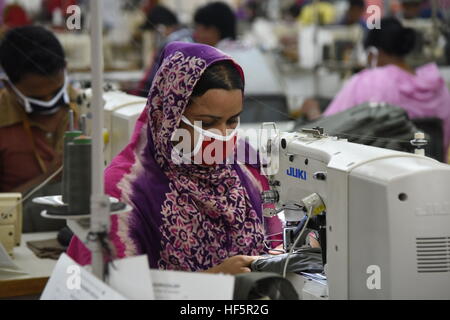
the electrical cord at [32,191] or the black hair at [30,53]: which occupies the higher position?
the black hair at [30,53]

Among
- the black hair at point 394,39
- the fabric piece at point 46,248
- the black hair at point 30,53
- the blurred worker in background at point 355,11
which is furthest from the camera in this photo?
the blurred worker in background at point 355,11

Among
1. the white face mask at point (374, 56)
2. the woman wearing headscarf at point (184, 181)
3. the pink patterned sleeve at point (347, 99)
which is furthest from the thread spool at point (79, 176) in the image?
the white face mask at point (374, 56)

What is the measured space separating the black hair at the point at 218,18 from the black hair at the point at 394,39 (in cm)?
90

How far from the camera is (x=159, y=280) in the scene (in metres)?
1.28

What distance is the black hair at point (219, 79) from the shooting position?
1724 mm

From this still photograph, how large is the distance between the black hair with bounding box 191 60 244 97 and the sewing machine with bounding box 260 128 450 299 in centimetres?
33

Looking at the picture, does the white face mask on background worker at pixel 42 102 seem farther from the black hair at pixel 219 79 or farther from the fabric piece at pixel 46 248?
the black hair at pixel 219 79

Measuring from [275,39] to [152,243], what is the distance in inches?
257

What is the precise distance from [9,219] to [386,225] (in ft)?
4.44

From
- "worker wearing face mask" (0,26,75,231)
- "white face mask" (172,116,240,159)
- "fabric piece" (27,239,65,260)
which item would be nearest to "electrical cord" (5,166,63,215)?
"fabric piece" (27,239,65,260)

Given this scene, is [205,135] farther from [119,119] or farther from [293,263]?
[119,119]

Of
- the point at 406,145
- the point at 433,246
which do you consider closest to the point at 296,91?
the point at 406,145

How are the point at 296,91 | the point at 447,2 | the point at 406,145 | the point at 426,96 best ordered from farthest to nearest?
the point at 447,2 < the point at 296,91 < the point at 426,96 < the point at 406,145
